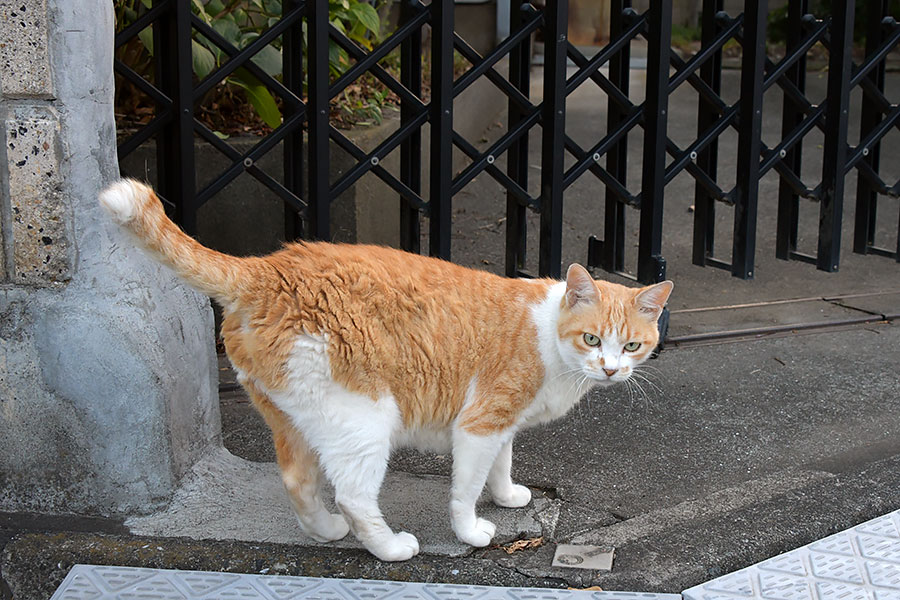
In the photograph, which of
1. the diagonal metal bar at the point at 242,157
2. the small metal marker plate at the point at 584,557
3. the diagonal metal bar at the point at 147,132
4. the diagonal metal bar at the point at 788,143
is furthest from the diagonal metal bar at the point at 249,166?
the diagonal metal bar at the point at 788,143

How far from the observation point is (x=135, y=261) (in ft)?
9.74

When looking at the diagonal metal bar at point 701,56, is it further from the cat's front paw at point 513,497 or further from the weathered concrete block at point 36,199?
the weathered concrete block at point 36,199

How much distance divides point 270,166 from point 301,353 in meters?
2.21

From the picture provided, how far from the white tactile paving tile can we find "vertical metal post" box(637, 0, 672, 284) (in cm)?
175

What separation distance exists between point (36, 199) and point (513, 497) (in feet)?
5.40

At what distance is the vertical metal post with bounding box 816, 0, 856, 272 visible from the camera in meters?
4.52

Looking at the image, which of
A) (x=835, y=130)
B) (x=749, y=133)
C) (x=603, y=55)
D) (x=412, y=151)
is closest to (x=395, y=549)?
(x=412, y=151)

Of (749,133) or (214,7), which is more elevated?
(214,7)

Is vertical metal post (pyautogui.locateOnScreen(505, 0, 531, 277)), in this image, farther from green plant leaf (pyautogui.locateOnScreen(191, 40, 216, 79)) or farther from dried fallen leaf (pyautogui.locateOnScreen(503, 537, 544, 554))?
dried fallen leaf (pyautogui.locateOnScreen(503, 537, 544, 554))

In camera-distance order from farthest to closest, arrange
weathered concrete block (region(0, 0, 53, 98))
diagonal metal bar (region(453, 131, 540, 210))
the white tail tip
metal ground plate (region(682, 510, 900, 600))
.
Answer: diagonal metal bar (region(453, 131, 540, 210)) < weathered concrete block (region(0, 0, 53, 98)) < metal ground plate (region(682, 510, 900, 600)) < the white tail tip

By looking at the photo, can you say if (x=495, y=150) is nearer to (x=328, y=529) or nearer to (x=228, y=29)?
(x=228, y=29)

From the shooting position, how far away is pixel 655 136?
13.8 ft

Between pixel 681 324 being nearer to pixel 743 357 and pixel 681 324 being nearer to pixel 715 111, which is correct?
pixel 743 357

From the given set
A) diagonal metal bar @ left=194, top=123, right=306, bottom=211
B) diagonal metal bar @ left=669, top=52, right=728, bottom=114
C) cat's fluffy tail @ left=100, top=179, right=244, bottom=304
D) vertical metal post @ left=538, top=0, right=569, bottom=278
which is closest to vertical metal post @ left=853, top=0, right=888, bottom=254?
diagonal metal bar @ left=669, top=52, right=728, bottom=114
